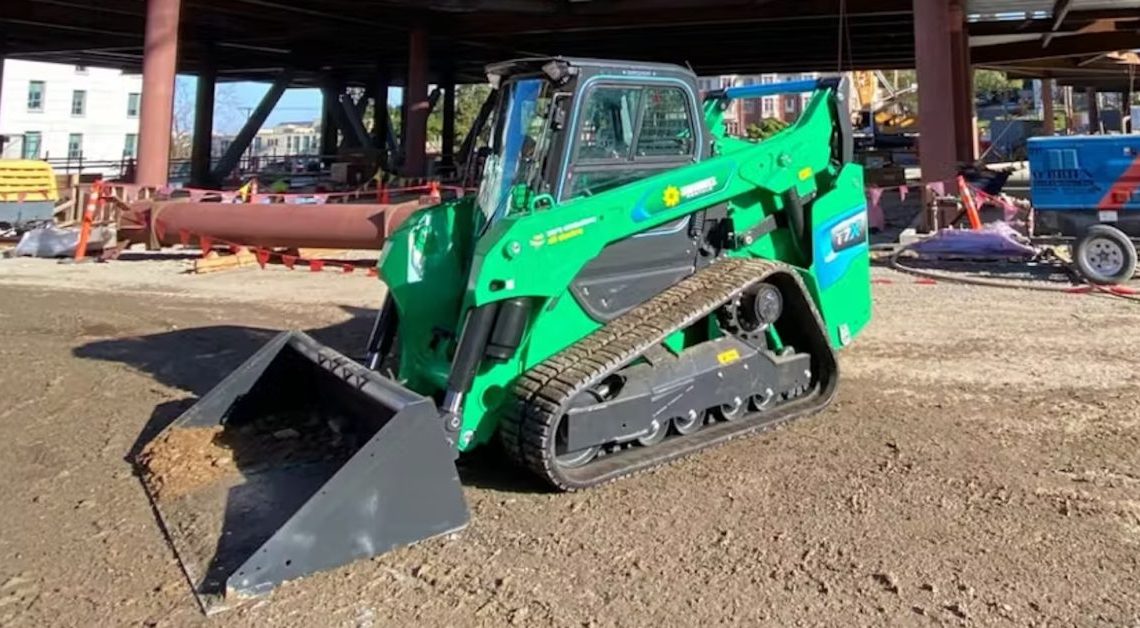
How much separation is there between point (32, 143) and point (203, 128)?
36.6m

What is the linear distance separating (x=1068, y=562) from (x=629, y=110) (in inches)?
122

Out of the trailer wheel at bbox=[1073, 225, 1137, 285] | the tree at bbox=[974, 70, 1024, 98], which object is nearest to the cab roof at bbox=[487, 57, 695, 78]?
the trailer wheel at bbox=[1073, 225, 1137, 285]

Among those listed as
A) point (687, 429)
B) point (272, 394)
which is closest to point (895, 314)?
point (687, 429)

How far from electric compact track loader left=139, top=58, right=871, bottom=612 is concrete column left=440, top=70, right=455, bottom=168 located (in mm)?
33598

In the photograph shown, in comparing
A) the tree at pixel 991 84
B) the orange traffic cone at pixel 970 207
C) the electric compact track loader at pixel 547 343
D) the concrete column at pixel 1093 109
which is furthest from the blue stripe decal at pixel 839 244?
the tree at pixel 991 84

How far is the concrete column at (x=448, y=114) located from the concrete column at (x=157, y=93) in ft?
57.1

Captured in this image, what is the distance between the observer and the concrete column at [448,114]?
3996 centimetres

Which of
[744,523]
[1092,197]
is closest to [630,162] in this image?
[744,523]

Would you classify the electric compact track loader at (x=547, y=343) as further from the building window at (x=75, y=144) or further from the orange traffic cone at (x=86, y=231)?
the building window at (x=75, y=144)

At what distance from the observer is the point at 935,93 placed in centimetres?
1744

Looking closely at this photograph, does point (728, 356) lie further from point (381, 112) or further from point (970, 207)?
point (381, 112)

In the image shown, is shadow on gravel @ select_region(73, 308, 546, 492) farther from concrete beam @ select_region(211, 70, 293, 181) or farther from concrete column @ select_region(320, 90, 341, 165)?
concrete column @ select_region(320, 90, 341, 165)

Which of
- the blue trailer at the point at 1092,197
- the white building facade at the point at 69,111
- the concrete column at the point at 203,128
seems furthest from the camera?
the white building facade at the point at 69,111

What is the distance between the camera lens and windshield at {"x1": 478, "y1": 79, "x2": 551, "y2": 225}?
15.6 ft
